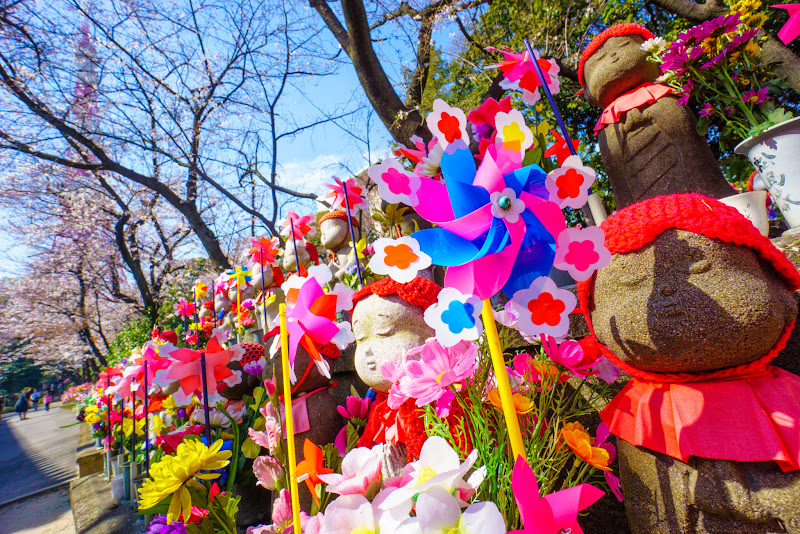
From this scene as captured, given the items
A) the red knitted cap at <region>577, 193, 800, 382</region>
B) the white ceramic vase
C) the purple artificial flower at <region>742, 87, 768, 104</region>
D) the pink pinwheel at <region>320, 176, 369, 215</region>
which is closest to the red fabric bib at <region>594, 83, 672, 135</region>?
the purple artificial flower at <region>742, 87, 768, 104</region>

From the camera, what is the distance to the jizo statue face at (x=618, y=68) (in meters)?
1.67

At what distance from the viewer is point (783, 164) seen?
120cm

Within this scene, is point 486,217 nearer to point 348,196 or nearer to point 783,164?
point 783,164

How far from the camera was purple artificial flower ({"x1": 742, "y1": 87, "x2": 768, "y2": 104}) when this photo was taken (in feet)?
4.44

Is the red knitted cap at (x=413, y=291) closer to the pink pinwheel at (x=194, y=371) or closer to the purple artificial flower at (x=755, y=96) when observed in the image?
the pink pinwheel at (x=194, y=371)

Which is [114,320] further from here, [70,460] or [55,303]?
[70,460]

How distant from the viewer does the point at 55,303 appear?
11.0 m

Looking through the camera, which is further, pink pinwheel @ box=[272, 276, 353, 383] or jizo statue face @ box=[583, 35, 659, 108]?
jizo statue face @ box=[583, 35, 659, 108]

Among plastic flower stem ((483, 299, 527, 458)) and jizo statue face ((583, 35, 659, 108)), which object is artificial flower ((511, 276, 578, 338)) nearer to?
plastic flower stem ((483, 299, 527, 458))

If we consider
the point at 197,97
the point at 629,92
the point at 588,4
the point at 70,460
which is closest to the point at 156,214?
the point at 197,97

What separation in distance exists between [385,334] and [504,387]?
527 millimetres

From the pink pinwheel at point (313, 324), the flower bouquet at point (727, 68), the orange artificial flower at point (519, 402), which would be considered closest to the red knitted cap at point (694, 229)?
the orange artificial flower at point (519, 402)

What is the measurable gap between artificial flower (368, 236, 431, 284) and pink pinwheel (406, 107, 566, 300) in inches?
0.8

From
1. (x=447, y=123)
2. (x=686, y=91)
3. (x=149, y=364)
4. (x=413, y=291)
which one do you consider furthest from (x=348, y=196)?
(x=686, y=91)
